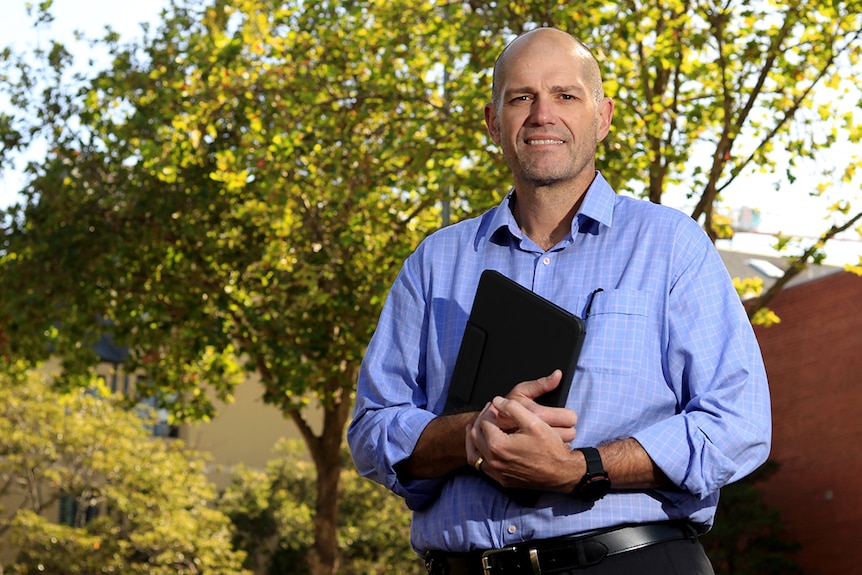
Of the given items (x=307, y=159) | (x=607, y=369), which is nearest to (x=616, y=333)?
(x=607, y=369)

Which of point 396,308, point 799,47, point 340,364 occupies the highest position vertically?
point 799,47

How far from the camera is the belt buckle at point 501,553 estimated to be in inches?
88.8

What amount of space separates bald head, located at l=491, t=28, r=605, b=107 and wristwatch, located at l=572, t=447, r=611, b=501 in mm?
853

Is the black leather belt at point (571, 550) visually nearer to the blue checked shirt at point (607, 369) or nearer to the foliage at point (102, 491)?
the blue checked shirt at point (607, 369)

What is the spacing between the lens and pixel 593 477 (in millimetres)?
2180

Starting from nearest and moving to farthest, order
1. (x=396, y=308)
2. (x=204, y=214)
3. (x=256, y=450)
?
1. (x=396, y=308)
2. (x=204, y=214)
3. (x=256, y=450)

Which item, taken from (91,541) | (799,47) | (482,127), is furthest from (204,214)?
(91,541)

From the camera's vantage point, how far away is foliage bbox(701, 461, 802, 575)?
22750mm

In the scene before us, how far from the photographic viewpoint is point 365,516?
86.5ft

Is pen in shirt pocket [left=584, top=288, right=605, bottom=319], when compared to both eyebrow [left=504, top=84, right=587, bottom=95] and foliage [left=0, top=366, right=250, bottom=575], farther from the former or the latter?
foliage [left=0, top=366, right=250, bottom=575]

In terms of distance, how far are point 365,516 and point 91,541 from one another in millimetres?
6512

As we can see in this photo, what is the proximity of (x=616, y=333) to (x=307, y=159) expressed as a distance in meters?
11.5

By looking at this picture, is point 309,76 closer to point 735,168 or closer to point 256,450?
point 735,168

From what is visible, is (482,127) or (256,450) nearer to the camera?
(482,127)
